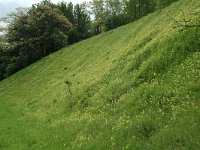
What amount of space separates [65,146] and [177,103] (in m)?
5.64

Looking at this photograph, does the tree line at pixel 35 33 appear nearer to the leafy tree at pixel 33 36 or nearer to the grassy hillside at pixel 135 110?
the leafy tree at pixel 33 36

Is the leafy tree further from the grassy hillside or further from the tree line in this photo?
the grassy hillside

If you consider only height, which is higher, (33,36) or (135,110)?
(135,110)

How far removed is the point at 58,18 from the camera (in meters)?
79.6

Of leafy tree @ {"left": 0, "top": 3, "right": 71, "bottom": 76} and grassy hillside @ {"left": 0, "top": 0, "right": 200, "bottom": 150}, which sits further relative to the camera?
leafy tree @ {"left": 0, "top": 3, "right": 71, "bottom": 76}

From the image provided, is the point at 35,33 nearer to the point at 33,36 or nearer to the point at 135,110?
the point at 33,36

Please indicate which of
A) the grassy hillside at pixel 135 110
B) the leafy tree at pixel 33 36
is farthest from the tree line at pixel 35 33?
the grassy hillside at pixel 135 110

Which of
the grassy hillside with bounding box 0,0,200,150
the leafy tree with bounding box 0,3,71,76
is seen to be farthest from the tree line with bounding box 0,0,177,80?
the grassy hillside with bounding box 0,0,200,150

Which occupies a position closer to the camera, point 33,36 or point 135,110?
point 135,110

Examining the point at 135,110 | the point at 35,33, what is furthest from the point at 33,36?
the point at 135,110

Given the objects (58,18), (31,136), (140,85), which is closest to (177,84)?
(140,85)

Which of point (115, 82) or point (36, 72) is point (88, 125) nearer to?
point (115, 82)

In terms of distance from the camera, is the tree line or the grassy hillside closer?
the grassy hillside

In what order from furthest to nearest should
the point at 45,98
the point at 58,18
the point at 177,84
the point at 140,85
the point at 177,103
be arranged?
1. the point at 58,18
2. the point at 45,98
3. the point at 140,85
4. the point at 177,84
5. the point at 177,103
